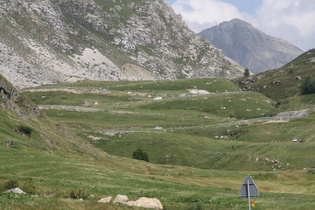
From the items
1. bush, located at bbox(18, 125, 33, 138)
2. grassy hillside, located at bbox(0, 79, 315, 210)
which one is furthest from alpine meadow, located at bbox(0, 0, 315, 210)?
grassy hillside, located at bbox(0, 79, 315, 210)

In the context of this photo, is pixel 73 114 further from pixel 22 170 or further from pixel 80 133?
pixel 22 170

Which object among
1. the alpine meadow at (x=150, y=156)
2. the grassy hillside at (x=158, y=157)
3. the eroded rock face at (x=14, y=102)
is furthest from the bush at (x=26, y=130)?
the eroded rock face at (x=14, y=102)

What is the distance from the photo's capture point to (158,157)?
4473 inches

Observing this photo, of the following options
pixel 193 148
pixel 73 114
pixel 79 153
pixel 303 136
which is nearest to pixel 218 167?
pixel 193 148

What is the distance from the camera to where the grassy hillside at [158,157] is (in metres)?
41.2

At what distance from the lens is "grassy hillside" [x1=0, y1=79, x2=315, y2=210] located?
41206 millimetres

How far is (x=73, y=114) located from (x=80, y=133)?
40.7 m

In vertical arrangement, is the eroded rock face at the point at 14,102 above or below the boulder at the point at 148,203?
above

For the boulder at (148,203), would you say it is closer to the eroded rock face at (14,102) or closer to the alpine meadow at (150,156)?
the alpine meadow at (150,156)

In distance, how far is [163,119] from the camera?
172 m

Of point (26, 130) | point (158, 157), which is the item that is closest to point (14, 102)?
point (26, 130)

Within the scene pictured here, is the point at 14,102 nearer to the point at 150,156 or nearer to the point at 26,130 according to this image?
the point at 26,130

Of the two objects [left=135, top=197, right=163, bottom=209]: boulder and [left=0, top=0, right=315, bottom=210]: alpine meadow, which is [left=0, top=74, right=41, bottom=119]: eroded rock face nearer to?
[left=0, top=0, right=315, bottom=210]: alpine meadow

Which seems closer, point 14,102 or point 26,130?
point 26,130
